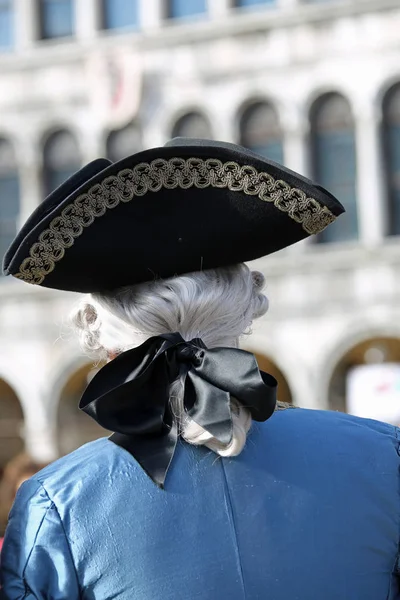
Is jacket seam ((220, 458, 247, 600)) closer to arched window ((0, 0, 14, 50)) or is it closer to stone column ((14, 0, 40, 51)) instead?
stone column ((14, 0, 40, 51))

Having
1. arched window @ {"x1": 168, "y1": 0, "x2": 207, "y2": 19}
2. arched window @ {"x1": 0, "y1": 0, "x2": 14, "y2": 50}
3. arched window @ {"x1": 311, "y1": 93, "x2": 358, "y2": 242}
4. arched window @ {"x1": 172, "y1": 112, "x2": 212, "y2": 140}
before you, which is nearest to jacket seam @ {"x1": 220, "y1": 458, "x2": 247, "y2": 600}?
arched window @ {"x1": 311, "y1": 93, "x2": 358, "y2": 242}

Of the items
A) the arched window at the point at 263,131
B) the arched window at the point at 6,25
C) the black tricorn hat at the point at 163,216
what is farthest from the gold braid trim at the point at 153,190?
the arched window at the point at 6,25

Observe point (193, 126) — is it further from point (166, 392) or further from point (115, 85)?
point (166, 392)

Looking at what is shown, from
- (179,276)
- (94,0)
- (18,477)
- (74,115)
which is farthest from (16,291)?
(179,276)

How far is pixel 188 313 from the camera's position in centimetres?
231

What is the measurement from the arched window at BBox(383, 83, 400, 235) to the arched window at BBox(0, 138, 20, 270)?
478 cm

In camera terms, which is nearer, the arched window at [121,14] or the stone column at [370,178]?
the stone column at [370,178]

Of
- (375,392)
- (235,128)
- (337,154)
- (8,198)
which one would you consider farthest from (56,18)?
(375,392)

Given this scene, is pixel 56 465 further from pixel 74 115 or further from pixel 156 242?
pixel 74 115

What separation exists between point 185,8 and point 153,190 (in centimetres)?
1455

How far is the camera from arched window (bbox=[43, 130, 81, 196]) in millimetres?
16848

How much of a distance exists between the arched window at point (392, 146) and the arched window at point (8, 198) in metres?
4.78

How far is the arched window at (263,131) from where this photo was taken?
1588 centimetres

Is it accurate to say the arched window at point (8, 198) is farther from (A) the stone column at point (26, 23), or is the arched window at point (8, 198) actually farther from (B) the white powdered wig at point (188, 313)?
(B) the white powdered wig at point (188, 313)
